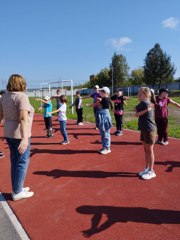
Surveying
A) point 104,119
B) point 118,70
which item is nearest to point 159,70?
point 118,70

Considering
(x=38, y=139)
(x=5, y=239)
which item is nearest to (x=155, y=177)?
(x=5, y=239)

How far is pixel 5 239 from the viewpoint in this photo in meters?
3.39

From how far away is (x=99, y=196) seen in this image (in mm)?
4535

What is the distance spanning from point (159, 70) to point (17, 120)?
58.8 m

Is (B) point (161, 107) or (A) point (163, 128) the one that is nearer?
(B) point (161, 107)

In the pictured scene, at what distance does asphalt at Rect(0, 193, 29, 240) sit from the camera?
136 inches

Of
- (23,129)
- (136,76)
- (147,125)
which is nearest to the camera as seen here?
(23,129)

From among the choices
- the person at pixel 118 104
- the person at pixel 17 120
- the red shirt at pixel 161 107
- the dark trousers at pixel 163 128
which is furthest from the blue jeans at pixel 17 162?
the person at pixel 118 104

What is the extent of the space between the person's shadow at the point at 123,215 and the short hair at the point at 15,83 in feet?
7.05

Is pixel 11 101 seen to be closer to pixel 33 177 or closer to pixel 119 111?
pixel 33 177

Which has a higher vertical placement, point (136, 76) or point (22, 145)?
point (136, 76)

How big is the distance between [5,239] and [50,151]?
14.9 ft

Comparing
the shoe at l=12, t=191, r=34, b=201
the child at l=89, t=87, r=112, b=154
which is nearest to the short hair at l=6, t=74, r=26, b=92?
the shoe at l=12, t=191, r=34, b=201

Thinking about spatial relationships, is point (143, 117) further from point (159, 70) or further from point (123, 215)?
point (159, 70)
